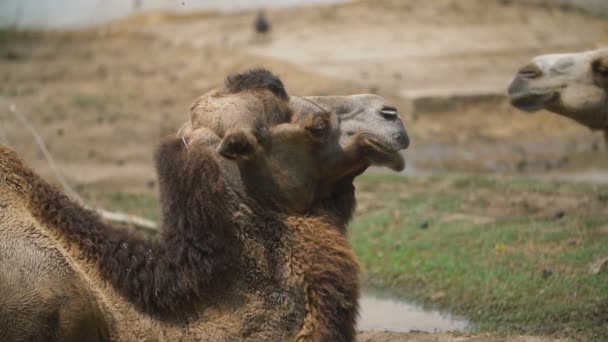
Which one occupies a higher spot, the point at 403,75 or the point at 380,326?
the point at 380,326

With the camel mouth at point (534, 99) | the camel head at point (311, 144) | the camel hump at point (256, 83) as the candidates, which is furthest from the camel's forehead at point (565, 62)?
the camel hump at point (256, 83)

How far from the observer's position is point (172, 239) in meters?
4.88

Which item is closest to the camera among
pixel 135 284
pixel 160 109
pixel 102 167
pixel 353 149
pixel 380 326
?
pixel 135 284

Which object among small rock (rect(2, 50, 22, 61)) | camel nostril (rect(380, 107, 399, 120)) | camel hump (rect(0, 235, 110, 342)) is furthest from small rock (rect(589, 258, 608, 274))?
small rock (rect(2, 50, 22, 61))

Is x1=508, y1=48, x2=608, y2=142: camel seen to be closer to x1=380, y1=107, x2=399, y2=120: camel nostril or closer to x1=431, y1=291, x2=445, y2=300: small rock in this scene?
x1=431, y1=291, x2=445, y2=300: small rock

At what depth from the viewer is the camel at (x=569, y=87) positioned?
27.2 feet

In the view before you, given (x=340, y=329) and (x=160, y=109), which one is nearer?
(x=340, y=329)

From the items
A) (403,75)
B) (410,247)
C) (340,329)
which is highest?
(340,329)

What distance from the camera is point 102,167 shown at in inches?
557

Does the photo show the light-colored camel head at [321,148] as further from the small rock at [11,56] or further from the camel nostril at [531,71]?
the small rock at [11,56]

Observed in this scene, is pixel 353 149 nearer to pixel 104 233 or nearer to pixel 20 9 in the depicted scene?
pixel 104 233

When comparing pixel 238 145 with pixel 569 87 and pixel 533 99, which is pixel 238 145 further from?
pixel 569 87

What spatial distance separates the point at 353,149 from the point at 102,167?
9435 mm

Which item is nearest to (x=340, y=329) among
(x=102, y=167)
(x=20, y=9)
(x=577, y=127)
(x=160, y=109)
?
(x=102, y=167)
